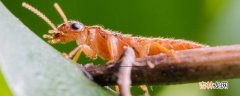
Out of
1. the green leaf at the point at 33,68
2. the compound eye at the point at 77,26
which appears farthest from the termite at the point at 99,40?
the green leaf at the point at 33,68

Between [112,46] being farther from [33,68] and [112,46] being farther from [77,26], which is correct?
[33,68]

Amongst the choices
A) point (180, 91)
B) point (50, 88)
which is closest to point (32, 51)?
point (50, 88)

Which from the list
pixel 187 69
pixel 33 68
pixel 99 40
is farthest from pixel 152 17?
pixel 33 68

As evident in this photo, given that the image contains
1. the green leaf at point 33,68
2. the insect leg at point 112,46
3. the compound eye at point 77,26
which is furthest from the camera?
the compound eye at point 77,26

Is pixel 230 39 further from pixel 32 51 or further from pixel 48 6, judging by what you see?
pixel 32 51

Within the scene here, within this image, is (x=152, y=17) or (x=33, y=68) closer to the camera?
(x=33, y=68)

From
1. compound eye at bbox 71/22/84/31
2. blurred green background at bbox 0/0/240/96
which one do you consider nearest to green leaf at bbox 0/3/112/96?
compound eye at bbox 71/22/84/31

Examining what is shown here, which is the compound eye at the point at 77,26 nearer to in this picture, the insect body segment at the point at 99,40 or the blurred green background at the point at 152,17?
the insect body segment at the point at 99,40
